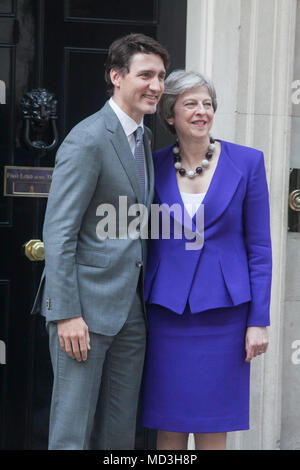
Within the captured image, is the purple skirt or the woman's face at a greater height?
the woman's face

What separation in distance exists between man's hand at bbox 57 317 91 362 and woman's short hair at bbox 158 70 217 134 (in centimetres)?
89

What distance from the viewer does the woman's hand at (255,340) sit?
8.76 ft

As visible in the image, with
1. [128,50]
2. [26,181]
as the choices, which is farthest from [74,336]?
[26,181]

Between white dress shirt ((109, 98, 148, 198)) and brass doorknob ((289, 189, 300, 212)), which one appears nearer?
white dress shirt ((109, 98, 148, 198))

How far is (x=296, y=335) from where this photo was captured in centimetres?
353

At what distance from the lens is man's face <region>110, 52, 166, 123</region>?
2523 millimetres

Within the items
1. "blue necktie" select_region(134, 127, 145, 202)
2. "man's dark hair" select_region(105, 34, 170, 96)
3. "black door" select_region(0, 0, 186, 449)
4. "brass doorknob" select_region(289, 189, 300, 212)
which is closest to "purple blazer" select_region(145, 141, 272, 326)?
"blue necktie" select_region(134, 127, 145, 202)

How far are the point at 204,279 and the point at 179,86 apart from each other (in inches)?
29.4

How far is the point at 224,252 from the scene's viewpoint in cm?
264

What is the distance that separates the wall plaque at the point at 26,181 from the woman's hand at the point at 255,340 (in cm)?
130

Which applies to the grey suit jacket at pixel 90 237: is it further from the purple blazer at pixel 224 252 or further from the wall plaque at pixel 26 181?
the wall plaque at pixel 26 181

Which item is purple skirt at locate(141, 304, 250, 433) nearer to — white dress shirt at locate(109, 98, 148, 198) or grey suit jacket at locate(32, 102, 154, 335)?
grey suit jacket at locate(32, 102, 154, 335)
